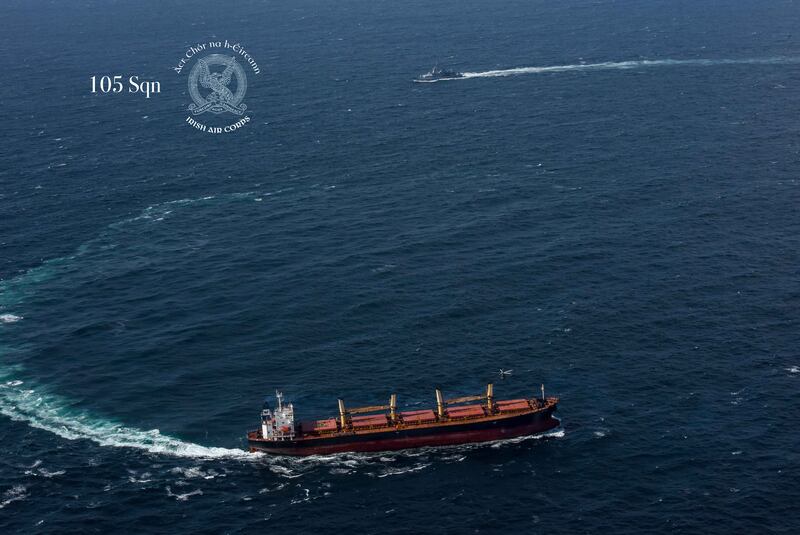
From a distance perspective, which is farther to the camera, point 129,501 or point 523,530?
point 129,501

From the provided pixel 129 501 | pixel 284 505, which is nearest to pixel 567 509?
pixel 284 505

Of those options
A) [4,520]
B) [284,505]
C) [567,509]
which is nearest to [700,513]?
[567,509]

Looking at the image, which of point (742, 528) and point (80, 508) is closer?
point (742, 528)

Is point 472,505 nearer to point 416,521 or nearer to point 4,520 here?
point 416,521

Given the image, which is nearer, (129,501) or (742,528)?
(742,528)

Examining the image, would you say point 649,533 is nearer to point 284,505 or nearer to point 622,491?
point 622,491

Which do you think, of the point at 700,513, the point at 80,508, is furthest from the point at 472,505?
the point at 80,508

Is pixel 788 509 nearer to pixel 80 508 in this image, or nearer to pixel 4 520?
pixel 80 508
